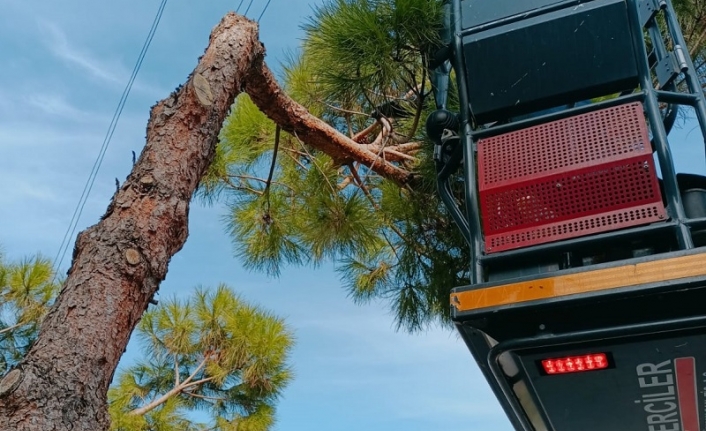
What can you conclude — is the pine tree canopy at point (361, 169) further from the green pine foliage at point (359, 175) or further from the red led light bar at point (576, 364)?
the red led light bar at point (576, 364)

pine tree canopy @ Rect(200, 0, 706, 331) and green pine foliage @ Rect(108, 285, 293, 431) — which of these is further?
green pine foliage @ Rect(108, 285, 293, 431)

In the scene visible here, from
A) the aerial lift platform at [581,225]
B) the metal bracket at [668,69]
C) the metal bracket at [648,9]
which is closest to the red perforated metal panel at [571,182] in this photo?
the aerial lift platform at [581,225]

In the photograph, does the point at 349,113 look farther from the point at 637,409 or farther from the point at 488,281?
the point at 637,409

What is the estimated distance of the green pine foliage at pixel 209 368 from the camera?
735 cm

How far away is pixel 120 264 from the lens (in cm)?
197

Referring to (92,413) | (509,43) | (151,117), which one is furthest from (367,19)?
(92,413)

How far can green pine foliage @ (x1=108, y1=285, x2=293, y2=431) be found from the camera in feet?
24.1

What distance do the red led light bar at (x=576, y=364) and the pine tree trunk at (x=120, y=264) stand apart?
1.09m

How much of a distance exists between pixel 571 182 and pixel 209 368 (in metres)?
6.08

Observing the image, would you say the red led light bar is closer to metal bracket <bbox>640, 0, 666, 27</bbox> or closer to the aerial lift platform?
the aerial lift platform

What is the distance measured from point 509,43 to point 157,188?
1.24m

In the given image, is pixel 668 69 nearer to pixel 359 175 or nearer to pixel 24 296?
pixel 359 175

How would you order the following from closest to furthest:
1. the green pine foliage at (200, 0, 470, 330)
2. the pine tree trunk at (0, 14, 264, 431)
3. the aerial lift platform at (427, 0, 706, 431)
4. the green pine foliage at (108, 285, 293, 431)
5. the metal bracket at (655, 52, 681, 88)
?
the pine tree trunk at (0, 14, 264, 431), the aerial lift platform at (427, 0, 706, 431), the metal bracket at (655, 52, 681, 88), the green pine foliage at (200, 0, 470, 330), the green pine foliage at (108, 285, 293, 431)

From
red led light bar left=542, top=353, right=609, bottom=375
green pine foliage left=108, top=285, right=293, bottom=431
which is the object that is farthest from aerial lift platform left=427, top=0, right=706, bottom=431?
green pine foliage left=108, top=285, right=293, bottom=431
